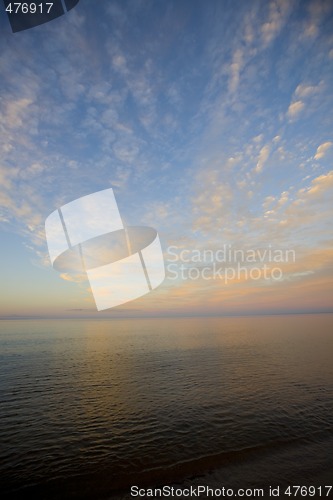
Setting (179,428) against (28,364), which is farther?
(28,364)

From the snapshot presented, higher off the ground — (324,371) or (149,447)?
(149,447)

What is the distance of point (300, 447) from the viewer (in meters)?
16.3

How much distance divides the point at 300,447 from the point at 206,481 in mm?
7698

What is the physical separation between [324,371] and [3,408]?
4235 cm

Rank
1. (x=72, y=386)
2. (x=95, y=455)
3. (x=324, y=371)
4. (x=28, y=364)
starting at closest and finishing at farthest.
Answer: (x=95, y=455) < (x=72, y=386) < (x=324, y=371) < (x=28, y=364)

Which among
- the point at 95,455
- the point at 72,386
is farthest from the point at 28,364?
the point at 95,455

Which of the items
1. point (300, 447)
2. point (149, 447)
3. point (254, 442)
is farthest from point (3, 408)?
point (300, 447)

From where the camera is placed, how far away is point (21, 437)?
18.0 meters

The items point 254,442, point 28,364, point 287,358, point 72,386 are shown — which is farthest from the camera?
point 287,358

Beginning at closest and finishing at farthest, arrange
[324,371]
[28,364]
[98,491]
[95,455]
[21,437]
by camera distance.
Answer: [98,491] < [95,455] < [21,437] < [324,371] < [28,364]

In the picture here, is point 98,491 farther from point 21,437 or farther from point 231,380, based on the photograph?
point 231,380

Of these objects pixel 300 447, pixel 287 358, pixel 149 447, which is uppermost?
pixel 149 447

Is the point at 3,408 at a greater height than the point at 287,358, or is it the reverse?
the point at 3,408

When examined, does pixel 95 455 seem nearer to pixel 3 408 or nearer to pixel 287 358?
pixel 3 408
